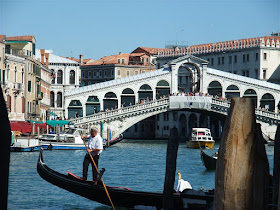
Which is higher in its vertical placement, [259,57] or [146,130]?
[259,57]

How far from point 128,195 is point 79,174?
23.8 feet

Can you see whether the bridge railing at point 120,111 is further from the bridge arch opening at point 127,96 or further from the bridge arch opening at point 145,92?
the bridge arch opening at point 145,92

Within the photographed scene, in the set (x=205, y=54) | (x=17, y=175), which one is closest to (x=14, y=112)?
(x=17, y=175)

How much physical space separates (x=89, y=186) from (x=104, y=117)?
2338 centimetres

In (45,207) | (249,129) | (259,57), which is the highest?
(259,57)

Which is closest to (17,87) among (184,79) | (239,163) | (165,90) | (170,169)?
A: (165,90)

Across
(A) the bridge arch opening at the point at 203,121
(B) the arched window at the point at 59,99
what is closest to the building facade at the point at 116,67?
(B) the arched window at the point at 59,99

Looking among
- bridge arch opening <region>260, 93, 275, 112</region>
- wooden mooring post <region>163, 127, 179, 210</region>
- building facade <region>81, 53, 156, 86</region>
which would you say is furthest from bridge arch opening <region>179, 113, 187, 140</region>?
wooden mooring post <region>163, 127, 179, 210</region>

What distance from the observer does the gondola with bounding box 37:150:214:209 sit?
8508 mm

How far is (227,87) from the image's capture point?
37.1 metres

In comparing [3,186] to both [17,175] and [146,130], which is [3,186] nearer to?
[17,175]

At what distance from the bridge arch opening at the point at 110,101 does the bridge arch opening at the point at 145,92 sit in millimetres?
1323

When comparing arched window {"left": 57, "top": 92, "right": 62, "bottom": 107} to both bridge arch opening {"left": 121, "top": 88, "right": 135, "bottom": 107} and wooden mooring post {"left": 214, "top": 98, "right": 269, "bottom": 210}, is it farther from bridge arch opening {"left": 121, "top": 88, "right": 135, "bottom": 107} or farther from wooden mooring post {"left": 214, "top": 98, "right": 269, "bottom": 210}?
wooden mooring post {"left": 214, "top": 98, "right": 269, "bottom": 210}

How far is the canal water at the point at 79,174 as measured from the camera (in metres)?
11.6
